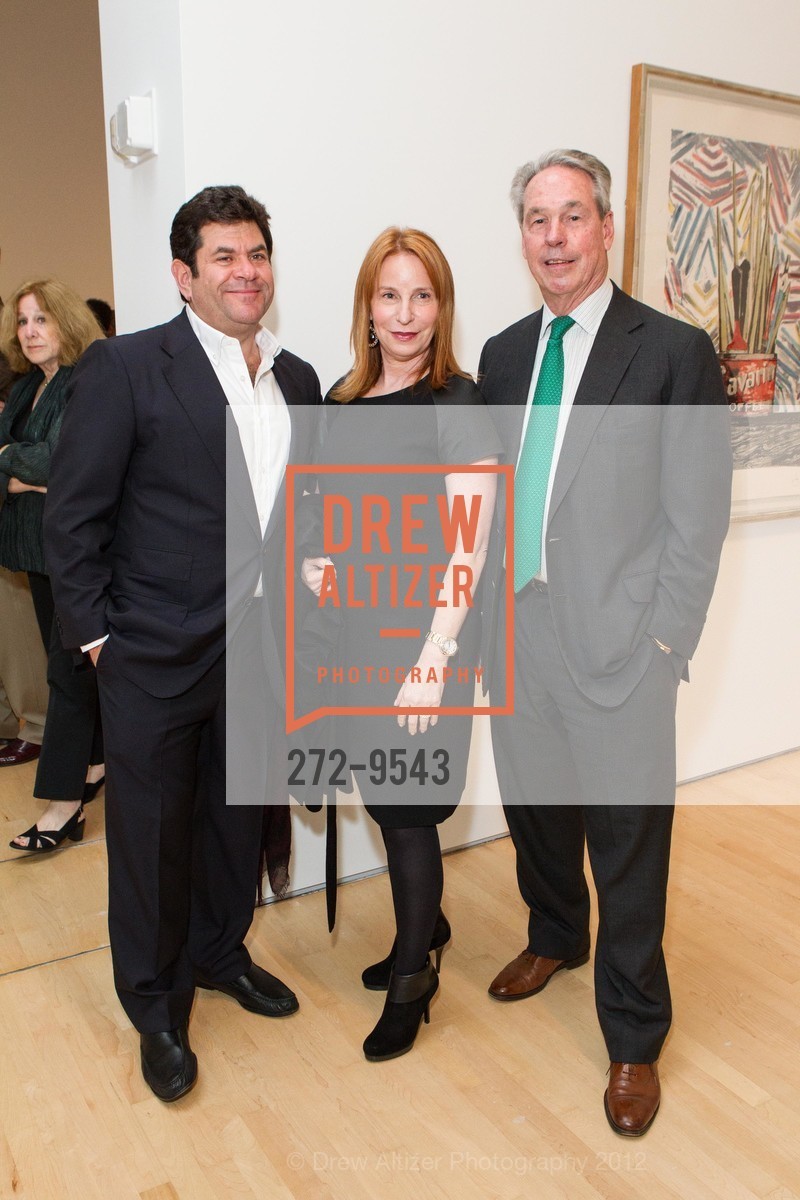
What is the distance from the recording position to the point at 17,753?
3.60m

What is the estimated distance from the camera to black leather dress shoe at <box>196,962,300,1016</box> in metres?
2.20

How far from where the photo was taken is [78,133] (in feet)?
20.0

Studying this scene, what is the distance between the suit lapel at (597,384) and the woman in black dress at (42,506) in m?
1.56

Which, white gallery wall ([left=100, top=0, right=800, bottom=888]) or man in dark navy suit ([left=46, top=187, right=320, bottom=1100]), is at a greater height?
white gallery wall ([left=100, top=0, right=800, bottom=888])

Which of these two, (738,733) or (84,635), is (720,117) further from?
(84,635)

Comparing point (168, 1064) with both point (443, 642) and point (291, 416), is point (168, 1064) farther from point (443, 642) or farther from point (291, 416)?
point (291, 416)

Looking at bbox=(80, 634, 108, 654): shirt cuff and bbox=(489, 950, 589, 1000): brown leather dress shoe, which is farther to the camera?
bbox=(489, 950, 589, 1000): brown leather dress shoe

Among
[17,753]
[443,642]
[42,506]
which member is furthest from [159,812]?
[17,753]

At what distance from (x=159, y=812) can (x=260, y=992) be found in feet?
1.84

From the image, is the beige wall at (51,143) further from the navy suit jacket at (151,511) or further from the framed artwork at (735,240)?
the navy suit jacket at (151,511)

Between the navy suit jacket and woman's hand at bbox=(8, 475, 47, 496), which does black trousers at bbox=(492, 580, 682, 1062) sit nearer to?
the navy suit jacket

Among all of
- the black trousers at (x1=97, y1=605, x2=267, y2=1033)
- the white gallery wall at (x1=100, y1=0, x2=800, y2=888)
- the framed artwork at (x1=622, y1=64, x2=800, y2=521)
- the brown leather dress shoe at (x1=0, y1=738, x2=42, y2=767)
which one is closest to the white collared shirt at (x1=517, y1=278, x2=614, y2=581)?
the black trousers at (x1=97, y1=605, x2=267, y2=1033)

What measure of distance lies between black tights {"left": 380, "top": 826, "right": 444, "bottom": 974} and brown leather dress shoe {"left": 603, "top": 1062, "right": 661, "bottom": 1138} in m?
0.44

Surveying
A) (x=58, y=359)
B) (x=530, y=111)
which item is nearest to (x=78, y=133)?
(x=58, y=359)
